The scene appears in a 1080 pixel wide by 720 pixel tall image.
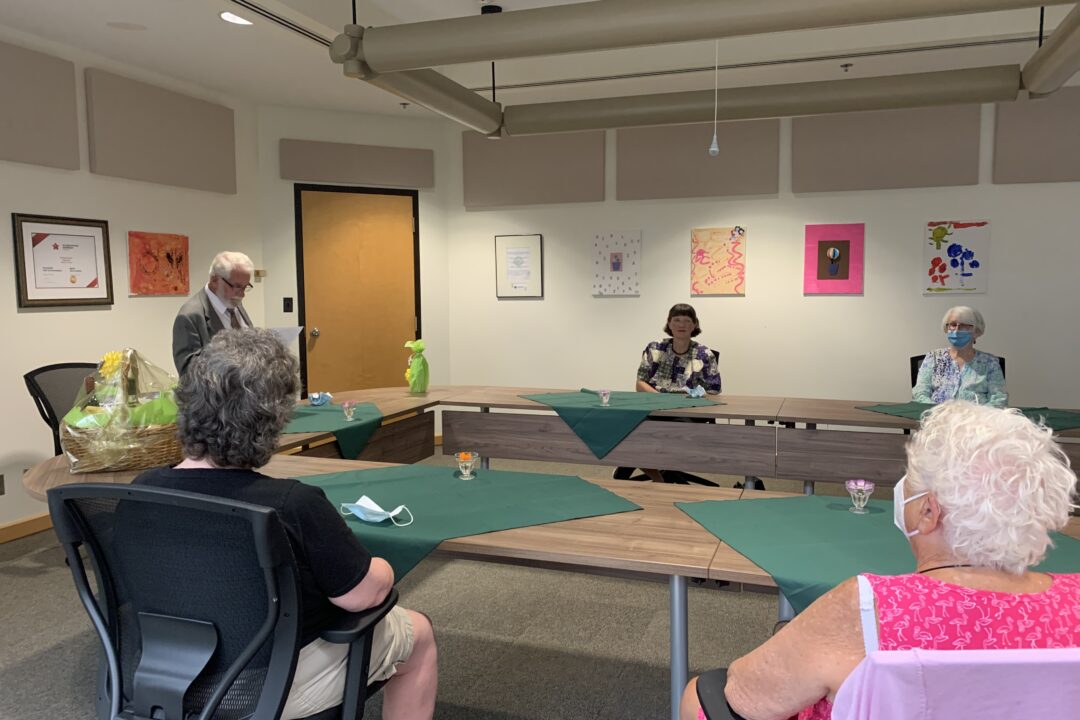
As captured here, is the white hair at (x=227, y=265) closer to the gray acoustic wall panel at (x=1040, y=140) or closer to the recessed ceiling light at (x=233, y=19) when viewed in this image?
the recessed ceiling light at (x=233, y=19)

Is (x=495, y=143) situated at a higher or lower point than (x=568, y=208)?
higher

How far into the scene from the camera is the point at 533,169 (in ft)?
20.7

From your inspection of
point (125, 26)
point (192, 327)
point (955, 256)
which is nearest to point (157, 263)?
point (125, 26)

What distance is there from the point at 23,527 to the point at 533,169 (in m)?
4.33

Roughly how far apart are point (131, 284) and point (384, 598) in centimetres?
414

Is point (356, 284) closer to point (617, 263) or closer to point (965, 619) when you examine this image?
point (617, 263)

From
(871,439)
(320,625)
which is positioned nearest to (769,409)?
(871,439)

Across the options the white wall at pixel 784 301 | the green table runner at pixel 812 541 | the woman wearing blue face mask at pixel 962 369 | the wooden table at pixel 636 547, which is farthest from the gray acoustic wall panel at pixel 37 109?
Answer: the woman wearing blue face mask at pixel 962 369

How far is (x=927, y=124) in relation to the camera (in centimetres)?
535

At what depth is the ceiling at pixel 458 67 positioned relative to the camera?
3.89 metres

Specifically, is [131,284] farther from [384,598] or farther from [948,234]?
[948,234]

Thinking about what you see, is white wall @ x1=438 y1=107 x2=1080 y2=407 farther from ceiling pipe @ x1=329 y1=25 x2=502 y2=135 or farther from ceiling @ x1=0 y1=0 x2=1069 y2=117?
ceiling pipe @ x1=329 y1=25 x2=502 y2=135

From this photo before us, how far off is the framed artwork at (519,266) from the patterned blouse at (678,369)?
1.95 m

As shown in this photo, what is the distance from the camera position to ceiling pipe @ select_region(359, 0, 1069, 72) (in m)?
2.53
